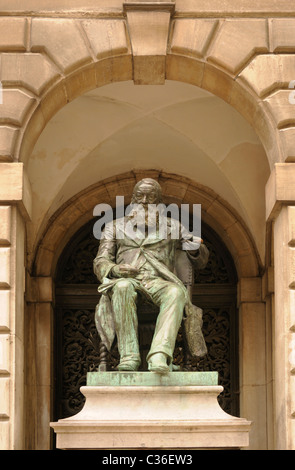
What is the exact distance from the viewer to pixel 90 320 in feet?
42.3

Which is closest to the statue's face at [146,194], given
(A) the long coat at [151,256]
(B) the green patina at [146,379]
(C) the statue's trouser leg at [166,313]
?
(A) the long coat at [151,256]

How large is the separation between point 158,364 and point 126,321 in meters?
0.52

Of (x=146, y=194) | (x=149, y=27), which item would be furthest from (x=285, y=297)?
(x=149, y=27)

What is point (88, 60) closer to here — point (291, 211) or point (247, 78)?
point (247, 78)

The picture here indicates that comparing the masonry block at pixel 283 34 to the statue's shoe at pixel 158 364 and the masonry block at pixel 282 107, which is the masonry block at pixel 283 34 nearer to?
the masonry block at pixel 282 107

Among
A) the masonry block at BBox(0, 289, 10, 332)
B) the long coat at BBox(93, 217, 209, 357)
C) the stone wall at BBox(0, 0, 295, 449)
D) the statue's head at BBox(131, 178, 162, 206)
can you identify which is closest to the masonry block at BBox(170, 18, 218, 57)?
the stone wall at BBox(0, 0, 295, 449)

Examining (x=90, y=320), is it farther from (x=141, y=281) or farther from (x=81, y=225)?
(x=141, y=281)

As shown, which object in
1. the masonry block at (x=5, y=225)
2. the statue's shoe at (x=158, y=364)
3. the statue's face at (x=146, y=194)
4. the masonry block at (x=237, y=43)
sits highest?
the masonry block at (x=237, y=43)

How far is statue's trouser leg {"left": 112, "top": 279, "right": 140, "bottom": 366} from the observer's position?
Answer: 33.9 feet

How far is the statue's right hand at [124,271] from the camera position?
10.6 m

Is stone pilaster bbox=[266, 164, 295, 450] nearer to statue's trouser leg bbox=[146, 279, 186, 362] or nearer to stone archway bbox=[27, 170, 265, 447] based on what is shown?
statue's trouser leg bbox=[146, 279, 186, 362]

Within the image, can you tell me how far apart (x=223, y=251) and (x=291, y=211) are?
2.72m
